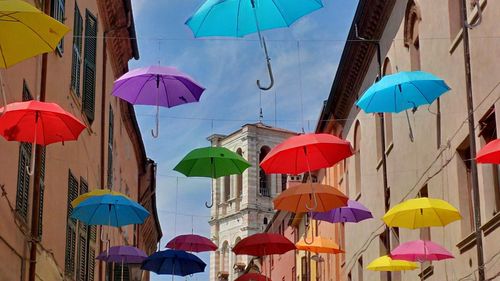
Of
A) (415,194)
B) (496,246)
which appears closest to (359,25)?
(415,194)

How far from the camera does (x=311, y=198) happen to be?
1880 cm

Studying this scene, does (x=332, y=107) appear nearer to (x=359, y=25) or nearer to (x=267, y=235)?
(x=359, y=25)

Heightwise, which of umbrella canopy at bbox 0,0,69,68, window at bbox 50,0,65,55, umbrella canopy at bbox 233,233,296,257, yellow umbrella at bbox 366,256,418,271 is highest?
window at bbox 50,0,65,55

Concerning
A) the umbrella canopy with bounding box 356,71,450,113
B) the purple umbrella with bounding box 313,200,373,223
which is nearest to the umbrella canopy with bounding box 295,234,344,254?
the purple umbrella with bounding box 313,200,373,223

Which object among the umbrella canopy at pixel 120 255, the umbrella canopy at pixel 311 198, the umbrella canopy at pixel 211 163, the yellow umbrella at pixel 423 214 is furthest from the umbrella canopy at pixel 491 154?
the umbrella canopy at pixel 120 255

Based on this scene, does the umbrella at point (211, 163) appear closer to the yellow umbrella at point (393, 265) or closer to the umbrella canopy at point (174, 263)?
the yellow umbrella at point (393, 265)

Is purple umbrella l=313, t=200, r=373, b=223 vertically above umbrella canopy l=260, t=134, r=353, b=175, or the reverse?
umbrella canopy l=260, t=134, r=353, b=175

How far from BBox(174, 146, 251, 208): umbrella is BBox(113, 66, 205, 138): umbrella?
234 centimetres

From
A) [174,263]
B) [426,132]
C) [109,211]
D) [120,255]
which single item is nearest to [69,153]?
[109,211]

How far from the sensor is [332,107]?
3553 cm

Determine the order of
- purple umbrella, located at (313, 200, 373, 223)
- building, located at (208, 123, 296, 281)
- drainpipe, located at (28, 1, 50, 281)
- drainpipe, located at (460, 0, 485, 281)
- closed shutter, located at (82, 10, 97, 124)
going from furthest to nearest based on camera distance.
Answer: building, located at (208, 123, 296, 281), purple umbrella, located at (313, 200, 373, 223), closed shutter, located at (82, 10, 97, 124), drainpipe, located at (460, 0, 485, 281), drainpipe, located at (28, 1, 50, 281)

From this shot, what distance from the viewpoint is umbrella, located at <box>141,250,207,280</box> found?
23.3 m

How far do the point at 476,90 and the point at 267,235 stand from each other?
27.1 feet

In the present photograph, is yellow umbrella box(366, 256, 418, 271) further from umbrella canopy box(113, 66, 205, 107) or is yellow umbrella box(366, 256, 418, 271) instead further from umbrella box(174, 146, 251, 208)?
umbrella canopy box(113, 66, 205, 107)
